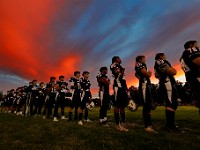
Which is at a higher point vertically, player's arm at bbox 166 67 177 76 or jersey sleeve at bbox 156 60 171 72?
jersey sleeve at bbox 156 60 171 72

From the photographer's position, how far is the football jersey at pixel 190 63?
797 centimetres

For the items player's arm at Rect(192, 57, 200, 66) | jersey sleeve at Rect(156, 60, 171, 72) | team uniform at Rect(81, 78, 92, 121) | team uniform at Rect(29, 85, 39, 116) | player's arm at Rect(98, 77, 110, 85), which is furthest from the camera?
team uniform at Rect(29, 85, 39, 116)

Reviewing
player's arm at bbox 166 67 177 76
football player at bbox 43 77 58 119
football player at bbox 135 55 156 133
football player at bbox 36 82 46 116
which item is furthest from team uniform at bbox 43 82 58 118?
player's arm at bbox 166 67 177 76

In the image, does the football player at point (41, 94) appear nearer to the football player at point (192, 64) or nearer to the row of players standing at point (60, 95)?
the row of players standing at point (60, 95)

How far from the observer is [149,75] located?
9.90 metres

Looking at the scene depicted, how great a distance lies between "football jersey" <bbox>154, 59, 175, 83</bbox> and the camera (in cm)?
963

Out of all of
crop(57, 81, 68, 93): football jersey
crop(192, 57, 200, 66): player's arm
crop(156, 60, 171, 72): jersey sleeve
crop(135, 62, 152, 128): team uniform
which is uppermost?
crop(57, 81, 68, 93): football jersey

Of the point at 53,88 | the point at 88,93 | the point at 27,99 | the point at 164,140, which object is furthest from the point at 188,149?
the point at 27,99

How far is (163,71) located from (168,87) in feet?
1.92

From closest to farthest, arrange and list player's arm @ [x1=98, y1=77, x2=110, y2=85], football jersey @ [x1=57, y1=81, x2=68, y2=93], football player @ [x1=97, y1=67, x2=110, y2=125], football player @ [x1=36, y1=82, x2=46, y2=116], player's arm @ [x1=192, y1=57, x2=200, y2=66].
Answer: player's arm @ [x1=192, y1=57, x2=200, y2=66] < player's arm @ [x1=98, y1=77, x2=110, y2=85] < football player @ [x1=97, y1=67, x2=110, y2=125] < football jersey @ [x1=57, y1=81, x2=68, y2=93] < football player @ [x1=36, y1=82, x2=46, y2=116]

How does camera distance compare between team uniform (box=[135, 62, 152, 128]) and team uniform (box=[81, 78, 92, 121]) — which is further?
team uniform (box=[81, 78, 92, 121])

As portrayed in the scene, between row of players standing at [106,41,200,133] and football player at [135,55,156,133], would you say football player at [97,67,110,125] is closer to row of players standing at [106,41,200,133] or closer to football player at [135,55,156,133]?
row of players standing at [106,41,200,133]

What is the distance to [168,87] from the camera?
9609 millimetres

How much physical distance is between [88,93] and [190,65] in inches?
301
